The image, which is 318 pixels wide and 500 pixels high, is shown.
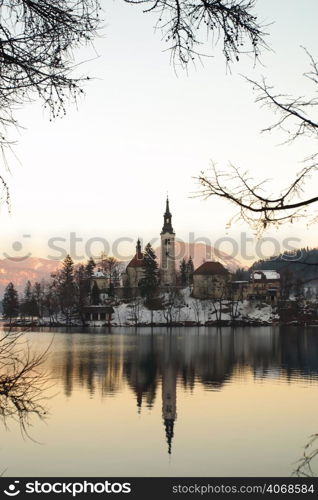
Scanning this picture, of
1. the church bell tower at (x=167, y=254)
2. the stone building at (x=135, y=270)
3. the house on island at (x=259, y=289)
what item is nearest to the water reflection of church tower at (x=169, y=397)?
the house on island at (x=259, y=289)

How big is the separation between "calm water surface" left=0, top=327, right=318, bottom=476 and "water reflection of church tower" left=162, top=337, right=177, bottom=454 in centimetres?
4

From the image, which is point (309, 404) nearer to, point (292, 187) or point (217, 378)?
point (217, 378)

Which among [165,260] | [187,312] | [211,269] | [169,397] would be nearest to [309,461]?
[169,397]

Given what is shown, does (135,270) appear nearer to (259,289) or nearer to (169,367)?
(259,289)

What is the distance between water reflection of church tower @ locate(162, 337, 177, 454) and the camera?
19469mm

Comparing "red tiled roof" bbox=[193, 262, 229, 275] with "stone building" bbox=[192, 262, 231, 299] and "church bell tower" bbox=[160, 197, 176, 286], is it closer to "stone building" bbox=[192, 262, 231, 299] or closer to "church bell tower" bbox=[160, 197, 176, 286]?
"stone building" bbox=[192, 262, 231, 299]

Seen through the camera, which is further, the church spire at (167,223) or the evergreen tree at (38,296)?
the church spire at (167,223)

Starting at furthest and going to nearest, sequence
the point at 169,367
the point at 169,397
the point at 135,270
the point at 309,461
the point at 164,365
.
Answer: the point at 135,270, the point at 164,365, the point at 169,367, the point at 169,397, the point at 309,461

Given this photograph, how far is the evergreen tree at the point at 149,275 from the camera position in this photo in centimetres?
9862

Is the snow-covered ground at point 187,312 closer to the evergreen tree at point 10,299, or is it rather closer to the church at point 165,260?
the church at point 165,260

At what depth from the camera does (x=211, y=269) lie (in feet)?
379

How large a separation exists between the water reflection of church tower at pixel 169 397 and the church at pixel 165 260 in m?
77.6

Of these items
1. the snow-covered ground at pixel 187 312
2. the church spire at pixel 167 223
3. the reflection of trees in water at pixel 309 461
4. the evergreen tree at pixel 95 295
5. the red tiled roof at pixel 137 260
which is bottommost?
the reflection of trees in water at pixel 309 461

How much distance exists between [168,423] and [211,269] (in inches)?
3776
